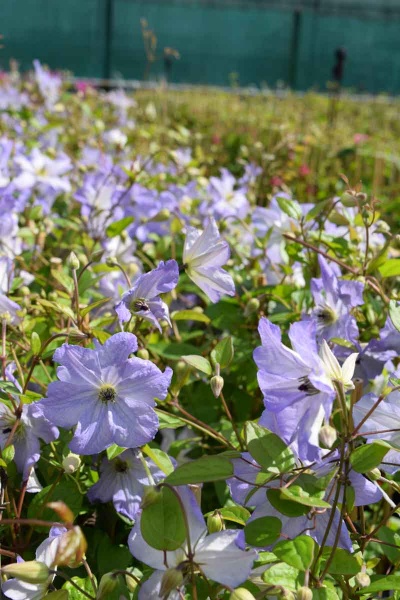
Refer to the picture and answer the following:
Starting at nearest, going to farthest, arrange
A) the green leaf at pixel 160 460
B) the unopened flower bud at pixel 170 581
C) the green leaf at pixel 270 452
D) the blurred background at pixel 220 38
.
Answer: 1. the unopened flower bud at pixel 170 581
2. the green leaf at pixel 270 452
3. the green leaf at pixel 160 460
4. the blurred background at pixel 220 38

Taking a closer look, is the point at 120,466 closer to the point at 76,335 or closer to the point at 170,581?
the point at 76,335

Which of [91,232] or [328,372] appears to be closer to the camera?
[328,372]

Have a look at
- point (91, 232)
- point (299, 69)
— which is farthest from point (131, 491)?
point (299, 69)

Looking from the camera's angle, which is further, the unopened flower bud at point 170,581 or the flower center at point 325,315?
the flower center at point 325,315

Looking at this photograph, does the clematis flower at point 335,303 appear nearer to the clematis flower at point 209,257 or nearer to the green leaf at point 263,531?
the clematis flower at point 209,257

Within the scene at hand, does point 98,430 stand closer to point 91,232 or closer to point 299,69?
point 91,232

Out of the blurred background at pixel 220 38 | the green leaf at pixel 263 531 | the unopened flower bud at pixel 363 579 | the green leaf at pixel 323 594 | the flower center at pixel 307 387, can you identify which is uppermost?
the flower center at pixel 307 387

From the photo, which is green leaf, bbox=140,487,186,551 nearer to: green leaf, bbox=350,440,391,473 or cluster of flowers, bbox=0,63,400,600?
cluster of flowers, bbox=0,63,400,600

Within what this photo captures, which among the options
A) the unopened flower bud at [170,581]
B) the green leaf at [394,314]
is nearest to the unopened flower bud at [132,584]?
the unopened flower bud at [170,581]
